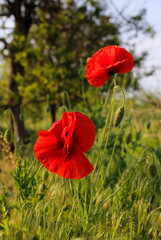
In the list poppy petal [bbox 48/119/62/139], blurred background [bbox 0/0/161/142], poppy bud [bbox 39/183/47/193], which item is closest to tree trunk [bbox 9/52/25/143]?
blurred background [bbox 0/0/161/142]

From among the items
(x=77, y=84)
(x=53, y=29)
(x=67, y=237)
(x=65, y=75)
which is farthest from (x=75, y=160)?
(x=53, y=29)

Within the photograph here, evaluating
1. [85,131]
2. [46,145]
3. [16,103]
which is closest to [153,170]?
[85,131]

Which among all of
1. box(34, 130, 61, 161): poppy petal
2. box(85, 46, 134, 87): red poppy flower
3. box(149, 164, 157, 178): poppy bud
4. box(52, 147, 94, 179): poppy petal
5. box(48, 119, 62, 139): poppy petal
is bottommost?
box(149, 164, 157, 178): poppy bud

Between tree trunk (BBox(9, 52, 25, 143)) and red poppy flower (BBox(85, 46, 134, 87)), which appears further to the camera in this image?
tree trunk (BBox(9, 52, 25, 143))

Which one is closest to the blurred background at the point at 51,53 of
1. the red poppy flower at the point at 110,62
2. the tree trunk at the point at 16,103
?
the tree trunk at the point at 16,103

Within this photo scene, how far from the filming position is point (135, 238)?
115 centimetres

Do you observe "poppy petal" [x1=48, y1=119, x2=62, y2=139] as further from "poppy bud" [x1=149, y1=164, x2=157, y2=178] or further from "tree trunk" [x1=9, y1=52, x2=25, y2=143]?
"tree trunk" [x1=9, y1=52, x2=25, y2=143]

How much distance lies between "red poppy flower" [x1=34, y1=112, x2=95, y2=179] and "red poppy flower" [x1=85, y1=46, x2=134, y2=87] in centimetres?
28

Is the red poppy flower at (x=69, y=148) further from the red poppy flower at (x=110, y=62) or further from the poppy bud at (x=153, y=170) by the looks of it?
the poppy bud at (x=153, y=170)

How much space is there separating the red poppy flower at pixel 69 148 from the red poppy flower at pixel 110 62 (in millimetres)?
282

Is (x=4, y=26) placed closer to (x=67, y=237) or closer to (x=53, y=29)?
(x=53, y=29)

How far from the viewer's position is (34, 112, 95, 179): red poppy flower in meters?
0.93

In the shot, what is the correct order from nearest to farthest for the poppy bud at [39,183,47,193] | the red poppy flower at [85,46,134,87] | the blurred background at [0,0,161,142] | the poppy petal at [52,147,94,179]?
1. the poppy petal at [52,147,94,179]
2. the red poppy flower at [85,46,134,87]
3. the poppy bud at [39,183,47,193]
4. the blurred background at [0,0,161,142]

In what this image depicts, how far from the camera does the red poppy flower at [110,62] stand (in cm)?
107
